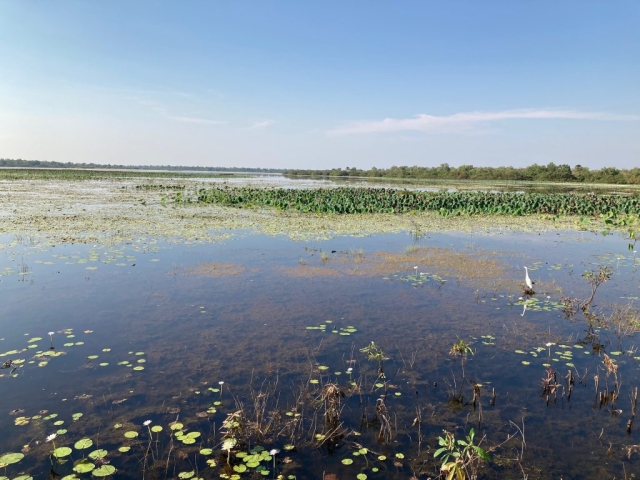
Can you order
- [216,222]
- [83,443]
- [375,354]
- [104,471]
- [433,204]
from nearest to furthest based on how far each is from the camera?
[104,471] → [83,443] → [375,354] → [216,222] → [433,204]

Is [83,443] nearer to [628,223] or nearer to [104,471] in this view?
[104,471]

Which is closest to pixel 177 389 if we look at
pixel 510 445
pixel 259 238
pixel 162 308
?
pixel 162 308

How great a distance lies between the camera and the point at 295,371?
4938mm

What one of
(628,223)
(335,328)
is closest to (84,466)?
(335,328)

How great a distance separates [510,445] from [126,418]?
3412mm

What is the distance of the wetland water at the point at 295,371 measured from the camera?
351 cm

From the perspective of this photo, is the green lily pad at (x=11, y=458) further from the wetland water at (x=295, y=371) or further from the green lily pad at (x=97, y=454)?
the green lily pad at (x=97, y=454)

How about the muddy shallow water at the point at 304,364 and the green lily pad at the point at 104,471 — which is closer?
the green lily pad at the point at 104,471

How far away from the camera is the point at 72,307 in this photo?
677 centimetres

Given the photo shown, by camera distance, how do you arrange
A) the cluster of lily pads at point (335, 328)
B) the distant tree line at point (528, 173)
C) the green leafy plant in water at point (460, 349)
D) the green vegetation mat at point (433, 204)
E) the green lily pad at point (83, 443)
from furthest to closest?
1. the distant tree line at point (528, 173)
2. the green vegetation mat at point (433, 204)
3. the cluster of lily pads at point (335, 328)
4. the green leafy plant in water at point (460, 349)
5. the green lily pad at point (83, 443)

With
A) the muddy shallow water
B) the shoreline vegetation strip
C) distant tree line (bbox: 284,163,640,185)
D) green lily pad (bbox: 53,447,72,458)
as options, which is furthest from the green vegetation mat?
distant tree line (bbox: 284,163,640,185)

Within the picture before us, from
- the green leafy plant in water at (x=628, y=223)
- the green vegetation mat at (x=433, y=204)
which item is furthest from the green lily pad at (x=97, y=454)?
the green leafy plant in water at (x=628, y=223)

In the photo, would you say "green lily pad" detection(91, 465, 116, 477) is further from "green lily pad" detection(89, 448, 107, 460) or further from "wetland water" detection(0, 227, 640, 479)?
"green lily pad" detection(89, 448, 107, 460)

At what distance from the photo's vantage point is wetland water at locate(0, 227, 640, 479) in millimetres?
3514
